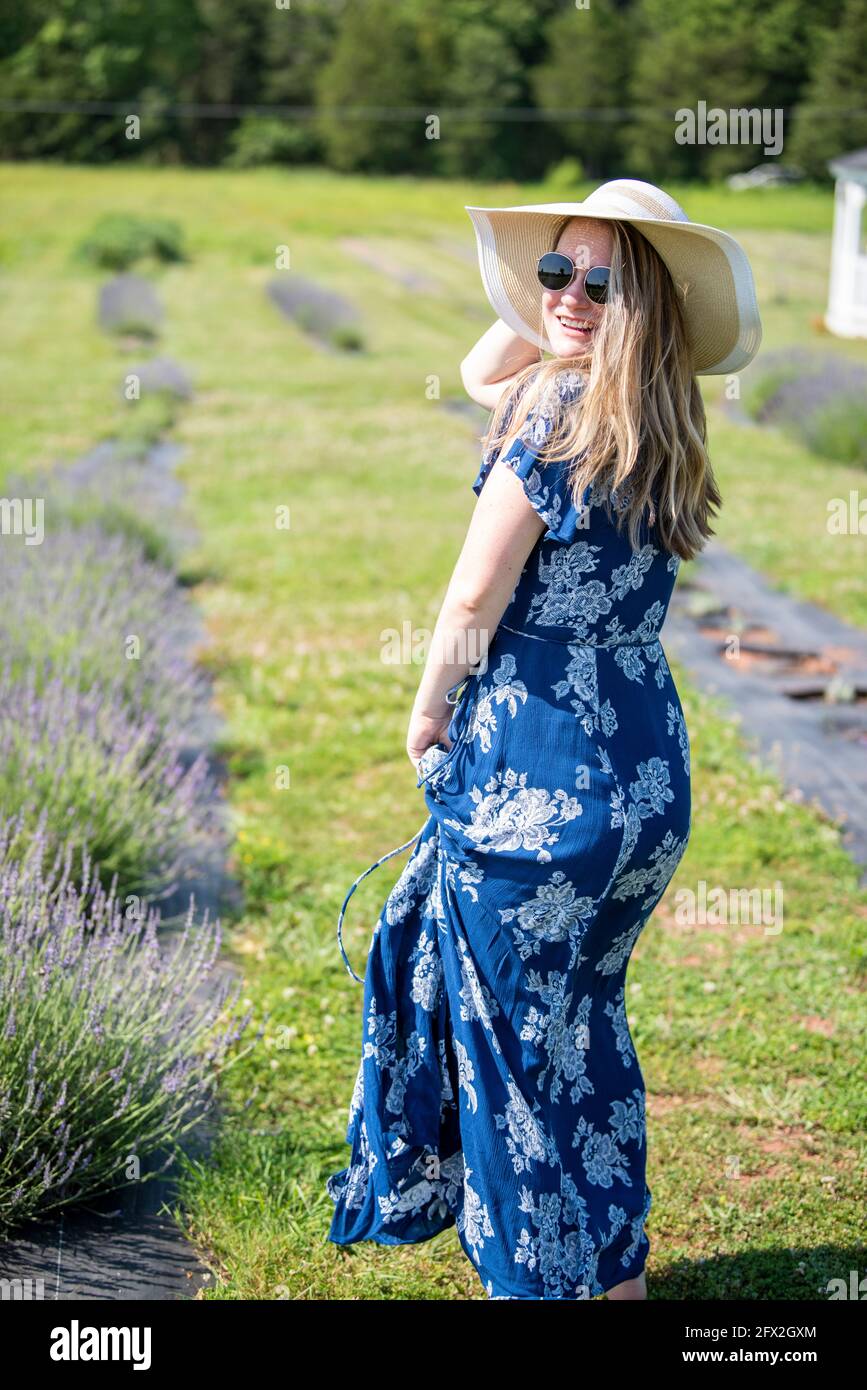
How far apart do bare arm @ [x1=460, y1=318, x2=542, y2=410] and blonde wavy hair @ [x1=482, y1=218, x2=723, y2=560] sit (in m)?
0.40

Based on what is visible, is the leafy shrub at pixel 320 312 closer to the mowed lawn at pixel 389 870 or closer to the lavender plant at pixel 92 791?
the mowed lawn at pixel 389 870

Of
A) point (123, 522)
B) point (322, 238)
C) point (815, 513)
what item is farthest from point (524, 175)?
point (123, 522)

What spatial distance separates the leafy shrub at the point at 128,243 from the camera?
36625 millimetres

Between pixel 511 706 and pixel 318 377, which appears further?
pixel 318 377

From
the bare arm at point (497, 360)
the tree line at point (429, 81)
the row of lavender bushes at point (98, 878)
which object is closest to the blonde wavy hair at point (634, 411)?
the bare arm at point (497, 360)

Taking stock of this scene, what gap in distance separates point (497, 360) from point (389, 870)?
2.85 meters

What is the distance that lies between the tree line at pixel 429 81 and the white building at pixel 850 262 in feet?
50.2

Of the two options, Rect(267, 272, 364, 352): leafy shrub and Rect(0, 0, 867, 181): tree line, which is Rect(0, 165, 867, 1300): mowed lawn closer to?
Rect(267, 272, 364, 352): leafy shrub

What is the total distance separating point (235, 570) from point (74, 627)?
4.29 meters

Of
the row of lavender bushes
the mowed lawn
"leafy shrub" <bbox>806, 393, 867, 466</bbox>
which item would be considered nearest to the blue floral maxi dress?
the mowed lawn

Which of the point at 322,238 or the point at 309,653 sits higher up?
the point at 322,238

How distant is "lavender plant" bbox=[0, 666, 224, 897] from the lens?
4.57m

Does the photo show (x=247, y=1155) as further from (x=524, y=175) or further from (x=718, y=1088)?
(x=524, y=175)

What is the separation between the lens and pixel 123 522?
9.05 metres
